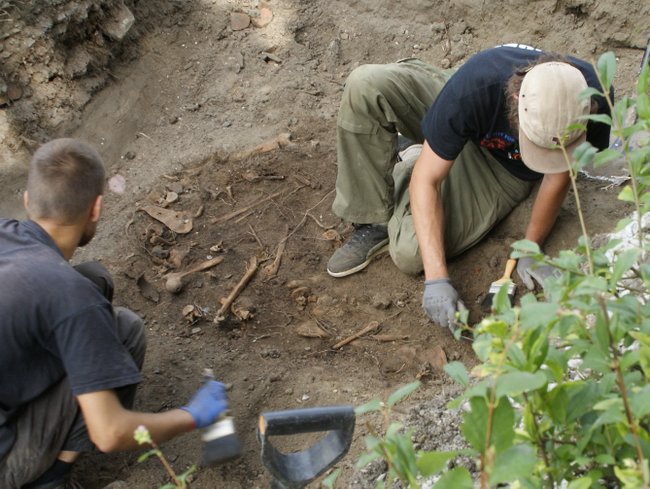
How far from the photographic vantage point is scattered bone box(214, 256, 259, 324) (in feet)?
11.7

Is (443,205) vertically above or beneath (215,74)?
beneath

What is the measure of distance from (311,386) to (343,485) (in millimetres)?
654

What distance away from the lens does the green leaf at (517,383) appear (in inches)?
42.0

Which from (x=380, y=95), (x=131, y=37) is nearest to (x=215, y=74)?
(x=131, y=37)

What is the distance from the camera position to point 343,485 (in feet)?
8.16

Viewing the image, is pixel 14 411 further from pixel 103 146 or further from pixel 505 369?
pixel 103 146

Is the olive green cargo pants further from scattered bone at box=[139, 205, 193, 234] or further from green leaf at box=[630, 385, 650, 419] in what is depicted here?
green leaf at box=[630, 385, 650, 419]

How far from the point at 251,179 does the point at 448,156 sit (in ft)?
5.16

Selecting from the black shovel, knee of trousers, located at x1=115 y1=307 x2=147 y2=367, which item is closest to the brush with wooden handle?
knee of trousers, located at x1=115 y1=307 x2=147 y2=367

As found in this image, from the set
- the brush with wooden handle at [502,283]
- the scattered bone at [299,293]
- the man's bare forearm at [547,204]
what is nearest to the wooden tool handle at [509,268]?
the brush with wooden handle at [502,283]

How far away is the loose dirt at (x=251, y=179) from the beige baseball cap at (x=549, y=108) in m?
0.79

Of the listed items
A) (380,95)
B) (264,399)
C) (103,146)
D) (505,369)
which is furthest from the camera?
(103,146)

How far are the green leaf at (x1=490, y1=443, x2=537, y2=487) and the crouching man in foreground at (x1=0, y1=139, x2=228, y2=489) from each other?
Answer: 1.43 metres

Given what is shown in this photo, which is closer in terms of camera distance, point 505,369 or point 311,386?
point 505,369
